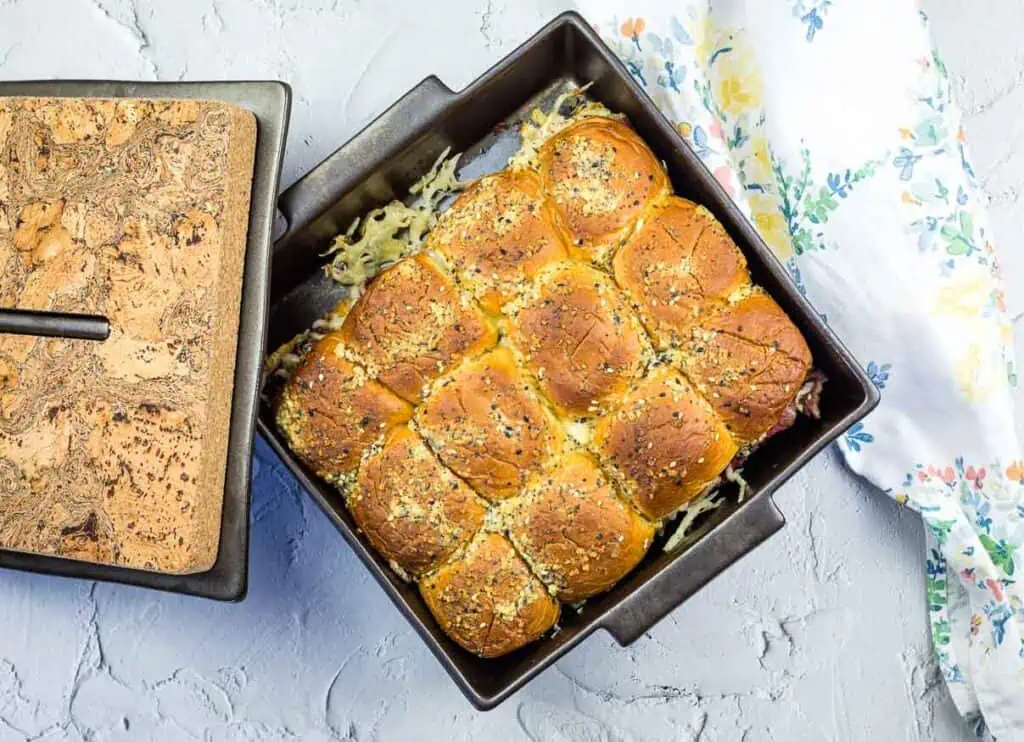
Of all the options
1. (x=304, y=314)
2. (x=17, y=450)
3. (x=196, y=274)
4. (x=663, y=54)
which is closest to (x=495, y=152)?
(x=663, y=54)

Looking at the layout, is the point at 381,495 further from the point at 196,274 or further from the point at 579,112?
the point at 579,112

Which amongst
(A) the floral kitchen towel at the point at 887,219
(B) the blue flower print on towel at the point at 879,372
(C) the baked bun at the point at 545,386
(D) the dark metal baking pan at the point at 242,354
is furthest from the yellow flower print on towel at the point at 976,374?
(D) the dark metal baking pan at the point at 242,354

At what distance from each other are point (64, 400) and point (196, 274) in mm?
270

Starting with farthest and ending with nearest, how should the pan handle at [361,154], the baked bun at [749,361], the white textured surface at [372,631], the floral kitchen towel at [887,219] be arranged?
the white textured surface at [372,631] → the floral kitchen towel at [887,219] → the pan handle at [361,154] → the baked bun at [749,361]

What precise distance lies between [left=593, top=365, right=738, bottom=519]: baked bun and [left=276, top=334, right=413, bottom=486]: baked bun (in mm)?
353

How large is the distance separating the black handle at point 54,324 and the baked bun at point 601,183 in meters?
0.71

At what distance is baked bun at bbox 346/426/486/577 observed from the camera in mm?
1489

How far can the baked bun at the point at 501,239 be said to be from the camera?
58.8 inches

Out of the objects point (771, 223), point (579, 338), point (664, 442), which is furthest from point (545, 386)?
point (771, 223)

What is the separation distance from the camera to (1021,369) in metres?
1.87

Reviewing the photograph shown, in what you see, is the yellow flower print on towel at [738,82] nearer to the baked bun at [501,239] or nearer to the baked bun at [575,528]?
the baked bun at [501,239]

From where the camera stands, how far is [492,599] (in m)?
1.48

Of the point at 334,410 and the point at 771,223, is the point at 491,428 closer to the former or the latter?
the point at 334,410

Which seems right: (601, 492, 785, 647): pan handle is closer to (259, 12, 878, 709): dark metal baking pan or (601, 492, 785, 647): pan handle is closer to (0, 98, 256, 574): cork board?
(259, 12, 878, 709): dark metal baking pan
